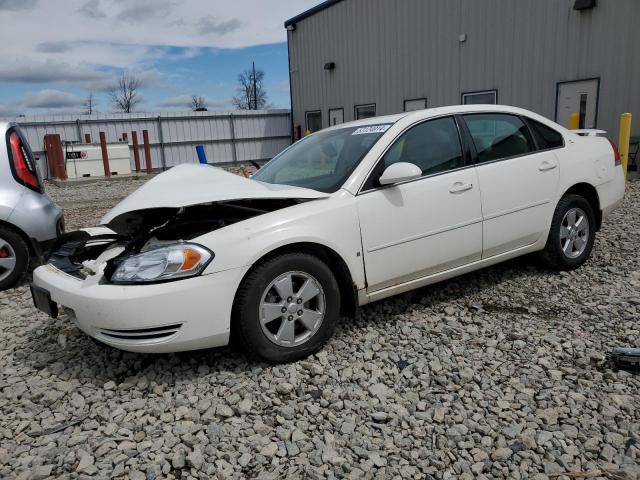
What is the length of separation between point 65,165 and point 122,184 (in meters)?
2.58

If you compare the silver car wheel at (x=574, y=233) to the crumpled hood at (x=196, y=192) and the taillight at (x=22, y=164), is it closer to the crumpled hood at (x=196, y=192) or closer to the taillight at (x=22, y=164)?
the crumpled hood at (x=196, y=192)

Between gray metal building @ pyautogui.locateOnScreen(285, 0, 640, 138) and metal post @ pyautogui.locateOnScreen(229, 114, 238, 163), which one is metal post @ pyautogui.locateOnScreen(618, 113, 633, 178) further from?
metal post @ pyautogui.locateOnScreen(229, 114, 238, 163)

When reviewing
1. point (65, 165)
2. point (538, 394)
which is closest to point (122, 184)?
point (65, 165)

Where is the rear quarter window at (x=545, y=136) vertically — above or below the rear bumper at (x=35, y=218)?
above

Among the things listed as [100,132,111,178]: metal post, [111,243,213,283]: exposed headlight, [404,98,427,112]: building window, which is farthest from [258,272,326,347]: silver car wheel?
[100,132,111,178]: metal post

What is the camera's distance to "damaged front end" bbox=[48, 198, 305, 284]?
2.76 m

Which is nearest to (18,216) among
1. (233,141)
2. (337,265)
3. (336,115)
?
(337,265)

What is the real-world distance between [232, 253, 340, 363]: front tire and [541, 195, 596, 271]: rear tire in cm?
220

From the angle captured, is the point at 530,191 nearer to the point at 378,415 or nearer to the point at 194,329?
the point at 378,415

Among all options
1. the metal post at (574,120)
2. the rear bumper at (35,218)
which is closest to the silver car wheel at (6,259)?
the rear bumper at (35,218)

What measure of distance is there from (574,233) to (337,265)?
2.43m

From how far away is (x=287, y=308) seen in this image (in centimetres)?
299

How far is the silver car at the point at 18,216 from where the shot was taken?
456cm

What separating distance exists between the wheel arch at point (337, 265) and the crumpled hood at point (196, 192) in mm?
311
